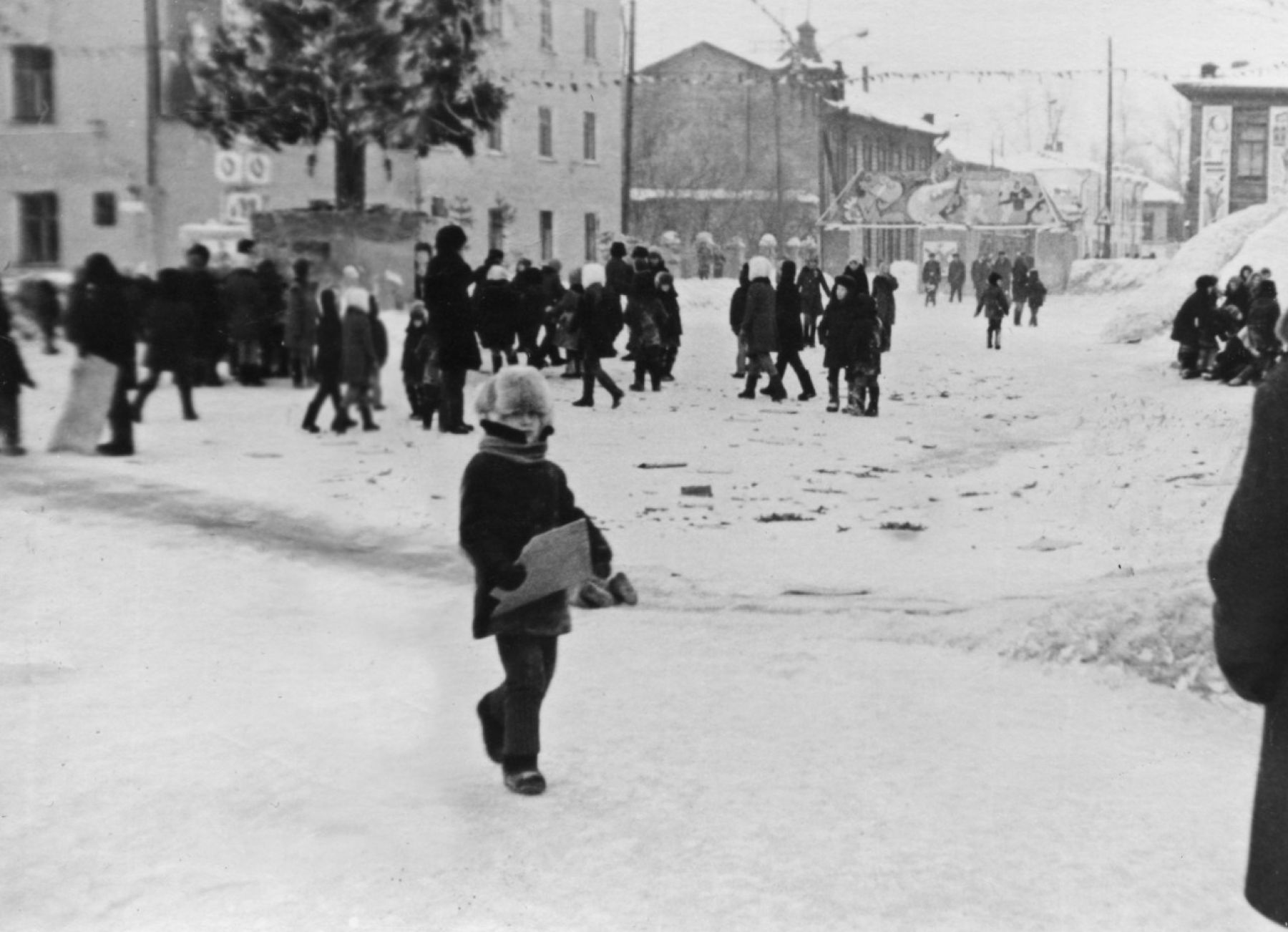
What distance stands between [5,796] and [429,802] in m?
1.17

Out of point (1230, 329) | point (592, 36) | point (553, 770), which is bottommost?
point (553, 770)

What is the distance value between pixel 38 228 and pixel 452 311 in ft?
4.48

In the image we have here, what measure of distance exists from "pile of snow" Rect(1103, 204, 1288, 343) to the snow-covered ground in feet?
2.32

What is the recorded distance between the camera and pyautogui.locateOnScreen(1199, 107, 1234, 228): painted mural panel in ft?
16.4

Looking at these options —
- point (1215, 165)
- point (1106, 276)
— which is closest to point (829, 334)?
point (1106, 276)

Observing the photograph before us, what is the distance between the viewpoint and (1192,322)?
10.0 metres

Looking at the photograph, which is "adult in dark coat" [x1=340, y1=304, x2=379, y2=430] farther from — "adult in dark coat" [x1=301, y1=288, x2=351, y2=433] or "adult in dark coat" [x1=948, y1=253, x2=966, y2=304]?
"adult in dark coat" [x1=948, y1=253, x2=966, y2=304]

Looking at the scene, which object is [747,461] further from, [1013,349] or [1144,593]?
[1013,349]

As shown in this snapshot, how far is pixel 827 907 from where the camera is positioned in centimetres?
340

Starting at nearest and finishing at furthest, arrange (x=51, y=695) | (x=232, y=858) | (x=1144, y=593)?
(x=232, y=858) → (x=51, y=695) → (x=1144, y=593)

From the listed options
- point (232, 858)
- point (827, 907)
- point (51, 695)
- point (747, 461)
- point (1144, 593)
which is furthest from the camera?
point (747, 461)

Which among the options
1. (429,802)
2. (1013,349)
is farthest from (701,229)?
(1013,349)

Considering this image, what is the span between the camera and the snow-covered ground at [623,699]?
11.6ft

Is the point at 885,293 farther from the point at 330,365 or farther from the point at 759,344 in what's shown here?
the point at 330,365
